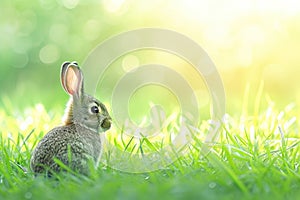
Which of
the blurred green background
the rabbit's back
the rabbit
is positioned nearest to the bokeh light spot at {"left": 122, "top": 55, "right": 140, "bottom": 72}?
the blurred green background

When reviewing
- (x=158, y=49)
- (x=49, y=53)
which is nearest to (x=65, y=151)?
(x=158, y=49)

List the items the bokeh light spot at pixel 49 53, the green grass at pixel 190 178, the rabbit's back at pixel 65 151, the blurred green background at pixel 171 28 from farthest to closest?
the bokeh light spot at pixel 49 53 < the blurred green background at pixel 171 28 < the rabbit's back at pixel 65 151 < the green grass at pixel 190 178

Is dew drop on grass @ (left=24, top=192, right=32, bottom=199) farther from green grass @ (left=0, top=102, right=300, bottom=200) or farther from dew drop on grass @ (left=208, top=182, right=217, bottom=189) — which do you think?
dew drop on grass @ (left=208, top=182, right=217, bottom=189)

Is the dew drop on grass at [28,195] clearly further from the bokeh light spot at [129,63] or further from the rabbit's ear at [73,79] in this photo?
the bokeh light spot at [129,63]

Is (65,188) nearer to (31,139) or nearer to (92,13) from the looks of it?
(31,139)

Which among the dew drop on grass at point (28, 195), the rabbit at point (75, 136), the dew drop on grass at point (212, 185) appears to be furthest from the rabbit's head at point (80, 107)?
the dew drop on grass at point (212, 185)

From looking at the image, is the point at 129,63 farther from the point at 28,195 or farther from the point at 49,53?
the point at 28,195

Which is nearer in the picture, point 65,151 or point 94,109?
point 65,151

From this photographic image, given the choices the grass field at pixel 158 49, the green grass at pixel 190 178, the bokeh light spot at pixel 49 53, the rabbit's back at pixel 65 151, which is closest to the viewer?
the green grass at pixel 190 178
